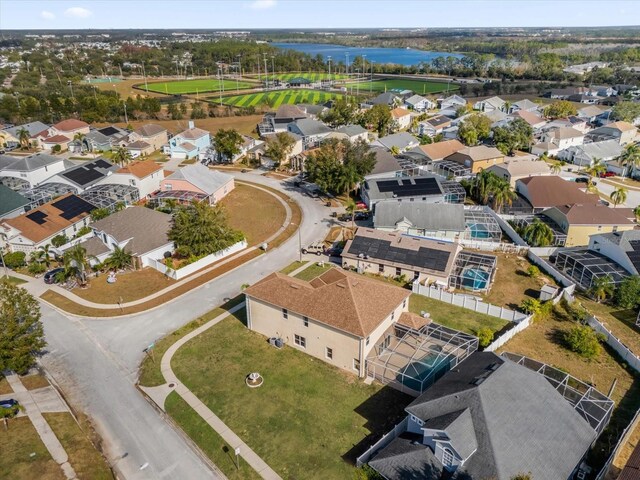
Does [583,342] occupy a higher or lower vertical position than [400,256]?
lower

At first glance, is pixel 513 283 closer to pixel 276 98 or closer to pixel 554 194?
pixel 554 194

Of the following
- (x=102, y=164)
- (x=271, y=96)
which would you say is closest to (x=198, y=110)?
(x=271, y=96)

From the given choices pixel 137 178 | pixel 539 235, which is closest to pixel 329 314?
pixel 539 235

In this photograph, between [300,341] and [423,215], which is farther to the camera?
[423,215]

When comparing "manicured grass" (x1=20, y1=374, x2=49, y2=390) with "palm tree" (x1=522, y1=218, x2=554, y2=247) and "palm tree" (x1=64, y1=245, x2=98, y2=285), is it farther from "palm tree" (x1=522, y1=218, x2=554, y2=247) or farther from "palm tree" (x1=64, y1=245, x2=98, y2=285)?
"palm tree" (x1=522, y1=218, x2=554, y2=247)

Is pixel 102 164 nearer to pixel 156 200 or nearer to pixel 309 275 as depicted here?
pixel 156 200

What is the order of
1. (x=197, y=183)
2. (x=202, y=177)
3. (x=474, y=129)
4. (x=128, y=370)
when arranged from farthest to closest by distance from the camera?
1. (x=474, y=129)
2. (x=202, y=177)
3. (x=197, y=183)
4. (x=128, y=370)

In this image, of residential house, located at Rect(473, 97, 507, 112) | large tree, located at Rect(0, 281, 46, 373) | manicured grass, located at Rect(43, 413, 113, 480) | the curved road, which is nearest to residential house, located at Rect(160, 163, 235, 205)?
the curved road
